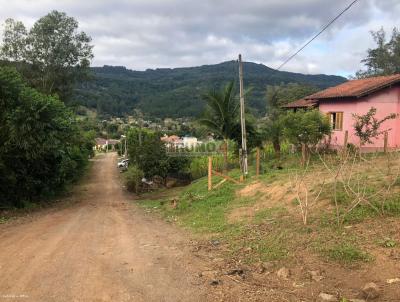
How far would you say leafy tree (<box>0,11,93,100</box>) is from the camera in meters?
33.6

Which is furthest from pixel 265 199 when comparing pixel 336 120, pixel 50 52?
pixel 50 52

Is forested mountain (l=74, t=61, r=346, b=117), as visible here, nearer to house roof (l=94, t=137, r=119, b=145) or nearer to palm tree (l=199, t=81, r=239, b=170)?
house roof (l=94, t=137, r=119, b=145)

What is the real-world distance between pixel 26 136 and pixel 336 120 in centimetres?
1600

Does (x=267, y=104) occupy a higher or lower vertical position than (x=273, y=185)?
higher

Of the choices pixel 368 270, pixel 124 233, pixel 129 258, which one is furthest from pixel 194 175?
pixel 368 270

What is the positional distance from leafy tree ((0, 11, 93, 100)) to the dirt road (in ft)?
78.9

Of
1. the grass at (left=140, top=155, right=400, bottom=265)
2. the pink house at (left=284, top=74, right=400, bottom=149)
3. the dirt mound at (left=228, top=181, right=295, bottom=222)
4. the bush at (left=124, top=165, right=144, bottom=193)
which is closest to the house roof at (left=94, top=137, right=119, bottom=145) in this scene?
the bush at (left=124, top=165, right=144, bottom=193)

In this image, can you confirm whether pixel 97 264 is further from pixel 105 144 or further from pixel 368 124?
pixel 105 144

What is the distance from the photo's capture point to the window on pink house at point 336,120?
23.3 meters

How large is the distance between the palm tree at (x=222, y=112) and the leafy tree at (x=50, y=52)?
675 inches

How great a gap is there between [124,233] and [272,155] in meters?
16.0

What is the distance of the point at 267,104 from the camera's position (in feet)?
155

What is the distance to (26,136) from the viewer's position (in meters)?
16.8

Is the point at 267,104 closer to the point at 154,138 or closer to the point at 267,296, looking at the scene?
the point at 154,138
